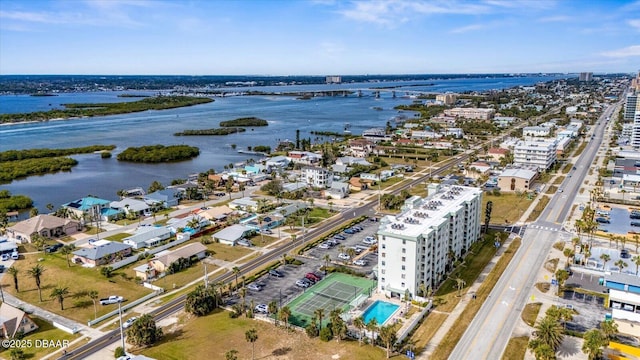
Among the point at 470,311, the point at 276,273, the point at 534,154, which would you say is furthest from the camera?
the point at 534,154

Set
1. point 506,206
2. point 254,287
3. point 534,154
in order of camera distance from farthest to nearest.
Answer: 1. point 534,154
2. point 506,206
3. point 254,287

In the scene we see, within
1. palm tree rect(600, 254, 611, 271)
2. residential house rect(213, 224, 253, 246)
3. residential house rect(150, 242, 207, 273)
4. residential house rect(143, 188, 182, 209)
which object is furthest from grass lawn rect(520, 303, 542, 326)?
residential house rect(143, 188, 182, 209)

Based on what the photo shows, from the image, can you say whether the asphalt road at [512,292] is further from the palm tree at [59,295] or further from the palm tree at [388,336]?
the palm tree at [59,295]

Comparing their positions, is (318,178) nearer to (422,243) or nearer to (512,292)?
(422,243)

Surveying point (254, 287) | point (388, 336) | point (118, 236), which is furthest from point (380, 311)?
point (118, 236)

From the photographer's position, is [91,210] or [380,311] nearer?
[380,311]

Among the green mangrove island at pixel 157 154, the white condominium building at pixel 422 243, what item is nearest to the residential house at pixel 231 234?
the white condominium building at pixel 422 243
